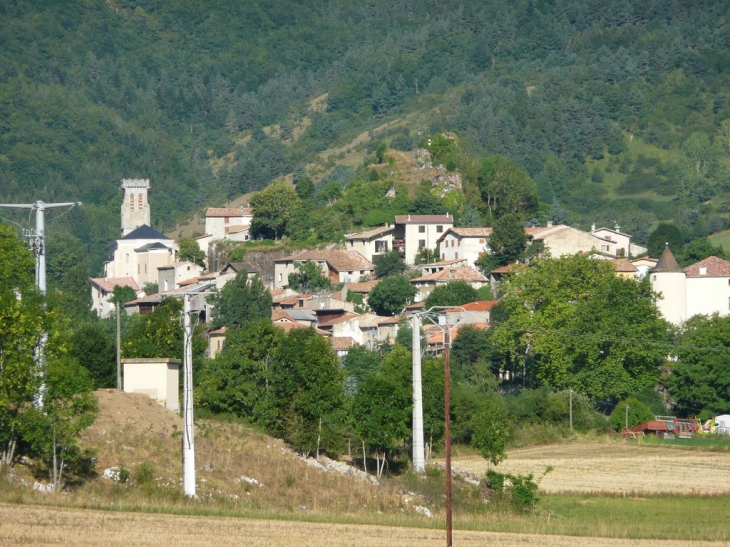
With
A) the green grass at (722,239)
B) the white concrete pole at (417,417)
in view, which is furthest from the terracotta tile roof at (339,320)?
the white concrete pole at (417,417)

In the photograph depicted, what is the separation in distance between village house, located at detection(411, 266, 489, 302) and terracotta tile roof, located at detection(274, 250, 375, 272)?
273 inches

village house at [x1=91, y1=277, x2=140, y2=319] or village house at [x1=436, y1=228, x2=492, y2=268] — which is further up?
village house at [x1=436, y1=228, x2=492, y2=268]

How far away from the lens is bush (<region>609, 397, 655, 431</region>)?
3157 inches

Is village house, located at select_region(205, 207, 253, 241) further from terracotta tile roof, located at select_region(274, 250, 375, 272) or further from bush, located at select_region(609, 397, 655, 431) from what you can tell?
bush, located at select_region(609, 397, 655, 431)

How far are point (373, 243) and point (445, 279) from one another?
12.2m

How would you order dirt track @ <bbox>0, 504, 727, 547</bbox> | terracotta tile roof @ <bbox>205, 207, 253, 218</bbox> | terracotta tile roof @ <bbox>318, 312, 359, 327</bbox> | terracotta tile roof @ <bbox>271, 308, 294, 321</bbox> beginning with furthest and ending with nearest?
1. terracotta tile roof @ <bbox>205, 207, 253, 218</bbox>
2. terracotta tile roof @ <bbox>318, 312, 359, 327</bbox>
3. terracotta tile roof @ <bbox>271, 308, 294, 321</bbox>
4. dirt track @ <bbox>0, 504, 727, 547</bbox>

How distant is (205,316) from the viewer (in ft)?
369

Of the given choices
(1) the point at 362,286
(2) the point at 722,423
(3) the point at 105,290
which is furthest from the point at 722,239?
(2) the point at 722,423

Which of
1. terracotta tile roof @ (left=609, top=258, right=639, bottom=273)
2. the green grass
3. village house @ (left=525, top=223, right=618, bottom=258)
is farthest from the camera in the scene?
the green grass

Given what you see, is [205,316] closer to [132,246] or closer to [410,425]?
[132,246]

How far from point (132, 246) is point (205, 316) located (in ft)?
107

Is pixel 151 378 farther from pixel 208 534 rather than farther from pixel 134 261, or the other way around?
pixel 134 261

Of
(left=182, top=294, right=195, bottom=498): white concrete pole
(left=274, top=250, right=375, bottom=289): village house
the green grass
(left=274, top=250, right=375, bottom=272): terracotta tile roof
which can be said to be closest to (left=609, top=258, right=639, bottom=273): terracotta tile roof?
(left=274, top=250, right=375, bottom=289): village house

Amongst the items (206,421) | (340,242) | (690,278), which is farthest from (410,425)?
(340,242)
